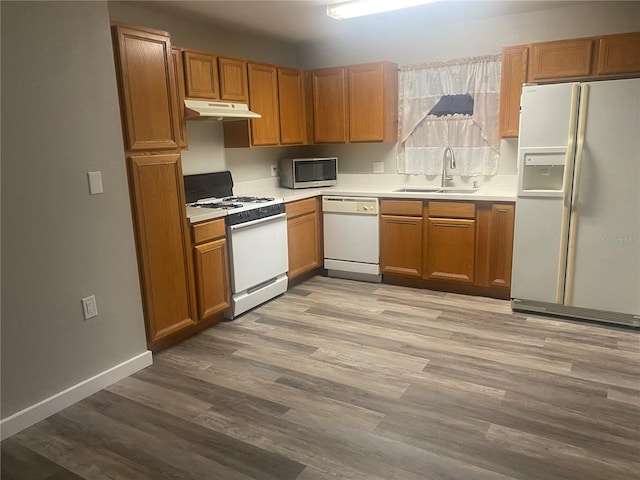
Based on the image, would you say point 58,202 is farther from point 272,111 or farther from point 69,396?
point 272,111

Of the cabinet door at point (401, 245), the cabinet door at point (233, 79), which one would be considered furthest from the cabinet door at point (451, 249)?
the cabinet door at point (233, 79)

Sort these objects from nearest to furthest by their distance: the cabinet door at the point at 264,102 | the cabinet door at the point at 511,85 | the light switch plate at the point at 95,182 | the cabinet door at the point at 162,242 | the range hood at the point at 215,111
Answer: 1. the light switch plate at the point at 95,182
2. the cabinet door at the point at 162,242
3. the range hood at the point at 215,111
4. the cabinet door at the point at 511,85
5. the cabinet door at the point at 264,102

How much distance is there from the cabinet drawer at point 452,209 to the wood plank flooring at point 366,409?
91 centimetres

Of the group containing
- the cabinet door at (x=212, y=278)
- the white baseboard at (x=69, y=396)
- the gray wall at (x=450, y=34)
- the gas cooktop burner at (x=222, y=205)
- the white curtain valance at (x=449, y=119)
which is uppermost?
the gray wall at (x=450, y=34)

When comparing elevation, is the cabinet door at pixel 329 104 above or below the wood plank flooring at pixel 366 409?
above

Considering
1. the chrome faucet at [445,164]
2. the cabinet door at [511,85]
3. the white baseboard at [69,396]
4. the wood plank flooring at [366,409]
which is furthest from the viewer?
the chrome faucet at [445,164]

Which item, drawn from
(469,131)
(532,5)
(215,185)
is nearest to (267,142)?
(215,185)

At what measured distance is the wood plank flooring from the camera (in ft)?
6.77

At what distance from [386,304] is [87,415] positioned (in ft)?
7.94

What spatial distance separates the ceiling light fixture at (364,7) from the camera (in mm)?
3402

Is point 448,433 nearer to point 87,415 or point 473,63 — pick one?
point 87,415

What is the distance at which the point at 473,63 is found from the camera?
4.33m

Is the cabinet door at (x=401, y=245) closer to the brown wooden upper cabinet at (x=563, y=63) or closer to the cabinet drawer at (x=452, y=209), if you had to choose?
the cabinet drawer at (x=452, y=209)

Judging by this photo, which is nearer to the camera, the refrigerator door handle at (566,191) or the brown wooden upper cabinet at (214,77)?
the refrigerator door handle at (566,191)
